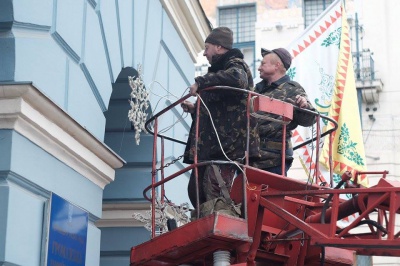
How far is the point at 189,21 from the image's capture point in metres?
13.3

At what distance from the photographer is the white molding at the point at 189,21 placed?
12609mm

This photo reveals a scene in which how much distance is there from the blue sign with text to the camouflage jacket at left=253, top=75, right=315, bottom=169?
5.63 feet

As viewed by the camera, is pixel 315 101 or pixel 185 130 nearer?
pixel 185 130

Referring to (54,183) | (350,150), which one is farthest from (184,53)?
(54,183)

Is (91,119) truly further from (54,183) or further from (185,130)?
(185,130)

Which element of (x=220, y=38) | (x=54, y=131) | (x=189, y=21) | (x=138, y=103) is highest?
(x=189, y=21)

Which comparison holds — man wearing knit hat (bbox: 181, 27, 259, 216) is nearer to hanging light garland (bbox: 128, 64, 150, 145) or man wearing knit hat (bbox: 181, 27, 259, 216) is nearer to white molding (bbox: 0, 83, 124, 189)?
white molding (bbox: 0, 83, 124, 189)

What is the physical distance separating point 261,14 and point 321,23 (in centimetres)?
1023

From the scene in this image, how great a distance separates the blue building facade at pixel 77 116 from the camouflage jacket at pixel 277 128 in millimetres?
1574

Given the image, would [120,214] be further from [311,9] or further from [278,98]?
[311,9]

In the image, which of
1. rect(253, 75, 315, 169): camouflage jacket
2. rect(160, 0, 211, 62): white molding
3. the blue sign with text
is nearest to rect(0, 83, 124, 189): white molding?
the blue sign with text

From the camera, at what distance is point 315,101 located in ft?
55.6

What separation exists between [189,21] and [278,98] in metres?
4.90

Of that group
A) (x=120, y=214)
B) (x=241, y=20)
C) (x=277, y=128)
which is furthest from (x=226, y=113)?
(x=241, y=20)
